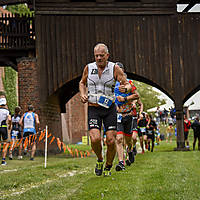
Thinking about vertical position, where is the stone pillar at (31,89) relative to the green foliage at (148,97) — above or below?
below

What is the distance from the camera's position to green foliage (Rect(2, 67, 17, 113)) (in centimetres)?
3359

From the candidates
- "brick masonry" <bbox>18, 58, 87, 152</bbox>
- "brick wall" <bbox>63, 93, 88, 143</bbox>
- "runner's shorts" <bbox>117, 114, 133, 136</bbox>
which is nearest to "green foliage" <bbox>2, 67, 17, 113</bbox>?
"brick wall" <bbox>63, 93, 88, 143</bbox>

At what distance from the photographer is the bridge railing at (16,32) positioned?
17.5 meters

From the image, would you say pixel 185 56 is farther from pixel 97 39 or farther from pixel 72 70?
pixel 72 70

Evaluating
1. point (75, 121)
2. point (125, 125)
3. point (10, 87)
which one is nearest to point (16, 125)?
point (125, 125)

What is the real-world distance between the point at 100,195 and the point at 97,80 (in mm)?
2081

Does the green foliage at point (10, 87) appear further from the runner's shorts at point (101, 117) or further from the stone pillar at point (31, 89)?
the runner's shorts at point (101, 117)

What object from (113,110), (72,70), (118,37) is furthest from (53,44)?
(113,110)

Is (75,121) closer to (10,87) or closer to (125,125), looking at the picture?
(10,87)

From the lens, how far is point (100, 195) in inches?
198

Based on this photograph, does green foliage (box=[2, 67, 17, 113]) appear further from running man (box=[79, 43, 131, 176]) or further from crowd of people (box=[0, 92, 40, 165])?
running man (box=[79, 43, 131, 176])

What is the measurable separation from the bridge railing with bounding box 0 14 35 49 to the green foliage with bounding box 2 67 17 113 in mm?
16287

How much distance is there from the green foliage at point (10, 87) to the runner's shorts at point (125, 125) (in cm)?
2546

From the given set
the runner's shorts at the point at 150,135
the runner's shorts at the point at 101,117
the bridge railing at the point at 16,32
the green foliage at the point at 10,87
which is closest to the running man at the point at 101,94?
the runner's shorts at the point at 101,117
